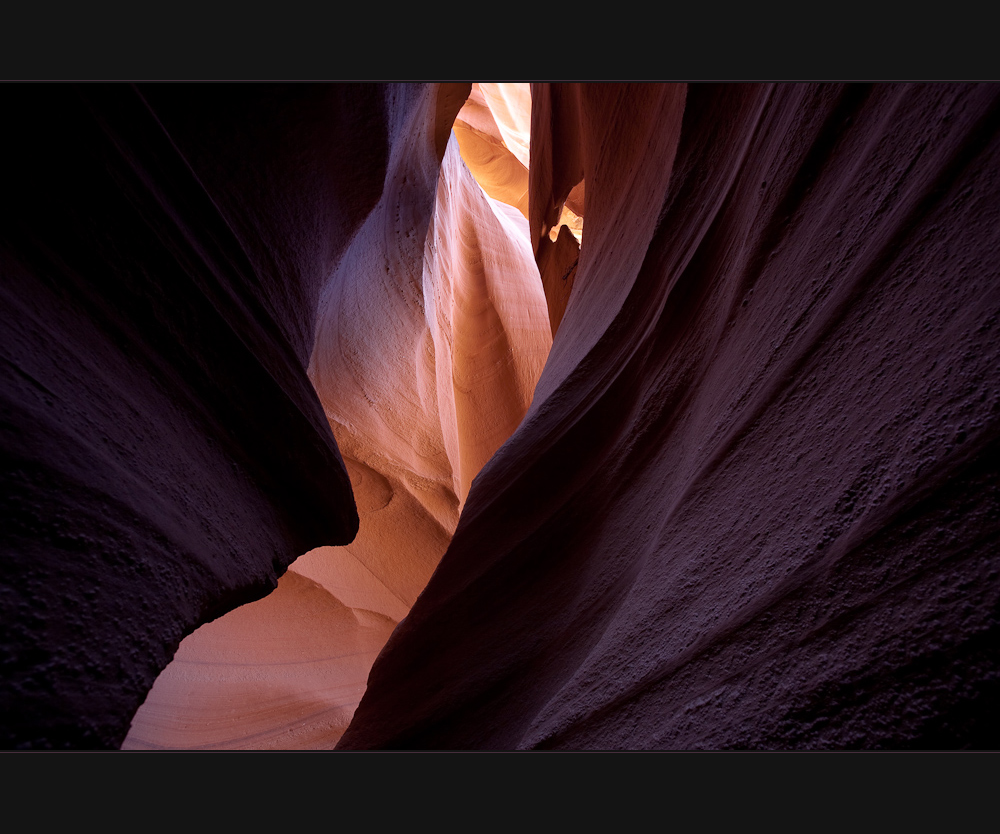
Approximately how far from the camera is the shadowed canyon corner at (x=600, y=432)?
2.31 feet

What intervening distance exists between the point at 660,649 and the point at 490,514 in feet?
3.29

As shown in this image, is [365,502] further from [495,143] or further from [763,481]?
[495,143]

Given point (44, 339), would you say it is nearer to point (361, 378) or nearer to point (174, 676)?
point (361, 378)

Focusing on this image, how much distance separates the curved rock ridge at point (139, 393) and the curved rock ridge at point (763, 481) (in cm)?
65

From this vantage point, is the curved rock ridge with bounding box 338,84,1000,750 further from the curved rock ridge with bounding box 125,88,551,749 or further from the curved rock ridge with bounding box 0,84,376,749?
the curved rock ridge with bounding box 125,88,551,749

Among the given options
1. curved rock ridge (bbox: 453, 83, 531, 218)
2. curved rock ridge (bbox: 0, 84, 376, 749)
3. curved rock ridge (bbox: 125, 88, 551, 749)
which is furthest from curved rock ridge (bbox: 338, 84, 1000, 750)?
curved rock ridge (bbox: 453, 83, 531, 218)

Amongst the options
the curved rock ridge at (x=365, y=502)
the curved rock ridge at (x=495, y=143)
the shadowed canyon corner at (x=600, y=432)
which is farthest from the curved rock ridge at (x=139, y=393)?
the curved rock ridge at (x=495, y=143)

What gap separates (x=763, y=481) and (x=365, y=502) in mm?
3780

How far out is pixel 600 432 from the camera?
67.8 inches

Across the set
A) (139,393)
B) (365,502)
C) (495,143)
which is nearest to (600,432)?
(139,393)

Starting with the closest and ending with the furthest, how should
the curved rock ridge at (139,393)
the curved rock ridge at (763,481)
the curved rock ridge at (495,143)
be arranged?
the curved rock ridge at (763,481) → the curved rock ridge at (139,393) → the curved rock ridge at (495,143)

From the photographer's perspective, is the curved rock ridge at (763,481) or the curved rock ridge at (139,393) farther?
the curved rock ridge at (139,393)

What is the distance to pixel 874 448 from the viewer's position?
0.77 m

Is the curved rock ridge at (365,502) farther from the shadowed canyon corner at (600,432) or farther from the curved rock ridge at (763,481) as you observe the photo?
the curved rock ridge at (763,481)
